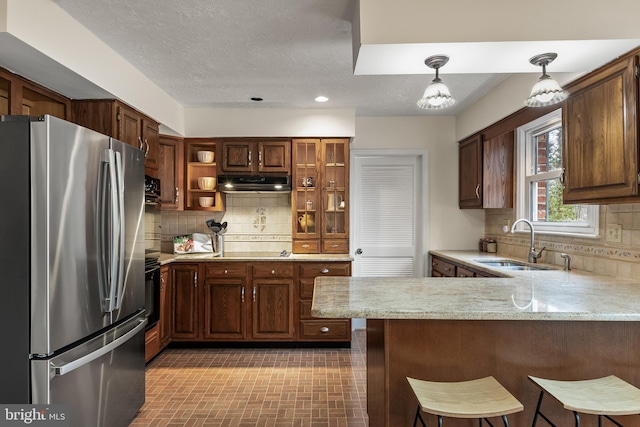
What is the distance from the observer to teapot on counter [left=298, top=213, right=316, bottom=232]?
4109 mm

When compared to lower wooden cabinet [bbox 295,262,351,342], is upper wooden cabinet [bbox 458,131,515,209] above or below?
above

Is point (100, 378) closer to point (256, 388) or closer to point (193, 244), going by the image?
point (256, 388)

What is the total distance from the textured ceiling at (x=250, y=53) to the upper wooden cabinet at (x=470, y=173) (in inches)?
17.6

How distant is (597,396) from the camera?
1415 millimetres

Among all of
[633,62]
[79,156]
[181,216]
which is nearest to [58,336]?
[79,156]

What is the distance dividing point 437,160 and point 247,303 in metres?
2.69

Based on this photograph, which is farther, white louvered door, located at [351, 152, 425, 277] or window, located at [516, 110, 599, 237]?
white louvered door, located at [351, 152, 425, 277]

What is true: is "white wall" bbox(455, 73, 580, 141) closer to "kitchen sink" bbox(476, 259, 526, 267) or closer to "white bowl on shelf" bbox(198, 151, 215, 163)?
"kitchen sink" bbox(476, 259, 526, 267)

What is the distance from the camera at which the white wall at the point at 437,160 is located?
4453 millimetres

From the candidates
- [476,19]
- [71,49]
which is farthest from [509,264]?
[71,49]

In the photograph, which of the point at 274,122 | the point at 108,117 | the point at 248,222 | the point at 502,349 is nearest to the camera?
the point at 502,349

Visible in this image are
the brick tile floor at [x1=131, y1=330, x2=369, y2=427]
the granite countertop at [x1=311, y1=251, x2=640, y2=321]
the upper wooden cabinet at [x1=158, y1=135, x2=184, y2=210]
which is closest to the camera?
the granite countertop at [x1=311, y1=251, x2=640, y2=321]

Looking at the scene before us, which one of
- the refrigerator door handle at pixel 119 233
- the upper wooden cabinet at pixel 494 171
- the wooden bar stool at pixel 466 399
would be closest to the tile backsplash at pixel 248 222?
the upper wooden cabinet at pixel 494 171

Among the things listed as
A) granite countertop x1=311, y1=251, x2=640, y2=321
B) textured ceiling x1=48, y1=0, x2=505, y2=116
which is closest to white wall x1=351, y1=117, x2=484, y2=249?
textured ceiling x1=48, y1=0, x2=505, y2=116
